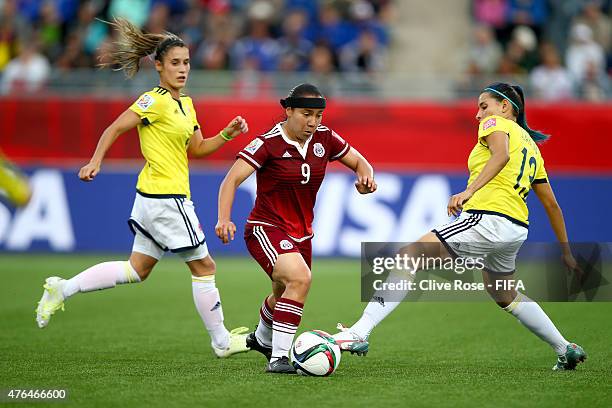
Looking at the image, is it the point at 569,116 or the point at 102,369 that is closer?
the point at 102,369

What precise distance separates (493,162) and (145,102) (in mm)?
2844

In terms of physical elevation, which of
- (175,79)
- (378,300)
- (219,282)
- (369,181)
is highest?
(175,79)

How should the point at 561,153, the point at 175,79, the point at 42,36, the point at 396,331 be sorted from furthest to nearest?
the point at 42,36, the point at 561,153, the point at 396,331, the point at 175,79

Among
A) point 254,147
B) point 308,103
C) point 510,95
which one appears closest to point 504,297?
point 510,95

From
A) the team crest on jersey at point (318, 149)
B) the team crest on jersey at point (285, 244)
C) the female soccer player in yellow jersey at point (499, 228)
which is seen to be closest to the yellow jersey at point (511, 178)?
the female soccer player in yellow jersey at point (499, 228)

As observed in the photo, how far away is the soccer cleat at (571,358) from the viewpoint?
7.74 meters

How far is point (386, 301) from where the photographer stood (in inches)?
314

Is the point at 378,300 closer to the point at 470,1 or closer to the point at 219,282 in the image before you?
the point at 219,282

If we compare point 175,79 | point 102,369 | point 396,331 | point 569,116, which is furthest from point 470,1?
point 102,369

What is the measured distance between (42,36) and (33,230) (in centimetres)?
528

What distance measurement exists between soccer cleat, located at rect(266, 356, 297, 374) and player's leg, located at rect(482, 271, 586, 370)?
176cm

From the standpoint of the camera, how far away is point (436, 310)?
11.9 meters

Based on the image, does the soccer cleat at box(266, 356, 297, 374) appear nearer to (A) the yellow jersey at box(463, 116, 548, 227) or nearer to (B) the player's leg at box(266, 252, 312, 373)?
(B) the player's leg at box(266, 252, 312, 373)

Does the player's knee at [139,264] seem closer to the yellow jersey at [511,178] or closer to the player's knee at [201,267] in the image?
the player's knee at [201,267]
